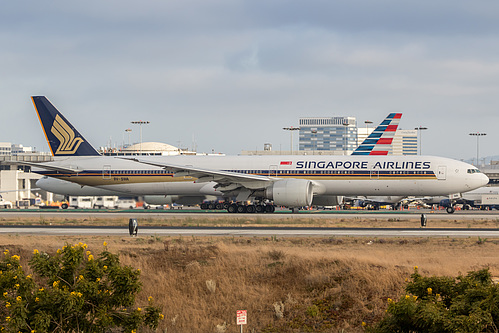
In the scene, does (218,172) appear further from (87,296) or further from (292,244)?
(87,296)

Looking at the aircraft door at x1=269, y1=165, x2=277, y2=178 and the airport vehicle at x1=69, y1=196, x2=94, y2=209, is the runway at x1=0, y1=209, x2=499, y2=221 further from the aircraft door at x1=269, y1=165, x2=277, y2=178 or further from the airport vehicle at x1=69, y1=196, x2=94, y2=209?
the airport vehicle at x1=69, y1=196, x2=94, y2=209

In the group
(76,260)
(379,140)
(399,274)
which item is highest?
(379,140)

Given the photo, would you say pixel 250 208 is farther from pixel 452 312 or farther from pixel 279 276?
pixel 452 312

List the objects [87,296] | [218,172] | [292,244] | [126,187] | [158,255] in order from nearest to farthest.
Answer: [87,296] → [158,255] → [292,244] → [218,172] → [126,187]

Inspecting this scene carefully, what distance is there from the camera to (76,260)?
15.7 meters

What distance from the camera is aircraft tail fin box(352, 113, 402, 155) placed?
99938 mm

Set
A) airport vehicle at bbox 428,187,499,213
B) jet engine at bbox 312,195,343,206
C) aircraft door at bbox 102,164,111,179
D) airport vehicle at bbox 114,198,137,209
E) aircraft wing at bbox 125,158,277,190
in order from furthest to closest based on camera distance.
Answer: airport vehicle at bbox 428,187,499,213 → airport vehicle at bbox 114,198,137,209 → aircraft door at bbox 102,164,111,179 → jet engine at bbox 312,195,343,206 → aircraft wing at bbox 125,158,277,190

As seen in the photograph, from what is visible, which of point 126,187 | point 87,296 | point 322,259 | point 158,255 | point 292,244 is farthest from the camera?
point 126,187

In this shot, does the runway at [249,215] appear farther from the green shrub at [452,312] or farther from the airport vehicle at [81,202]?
the green shrub at [452,312]

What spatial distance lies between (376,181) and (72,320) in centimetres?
4284

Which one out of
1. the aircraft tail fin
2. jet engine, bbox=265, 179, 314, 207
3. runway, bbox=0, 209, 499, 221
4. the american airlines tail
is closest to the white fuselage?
the american airlines tail

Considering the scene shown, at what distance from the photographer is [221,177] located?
2178 inches

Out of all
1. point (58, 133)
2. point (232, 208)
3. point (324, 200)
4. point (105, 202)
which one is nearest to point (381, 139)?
point (324, 200)

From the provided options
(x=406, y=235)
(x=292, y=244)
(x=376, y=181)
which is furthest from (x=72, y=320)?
(x=376, y=181)
